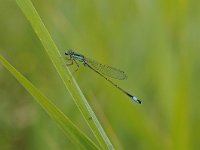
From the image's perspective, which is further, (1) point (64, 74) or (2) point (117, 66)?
(2) point (117, 66)

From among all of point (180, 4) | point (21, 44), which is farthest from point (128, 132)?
point (21, 44)

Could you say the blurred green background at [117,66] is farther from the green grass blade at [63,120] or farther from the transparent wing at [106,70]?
the green grass blade at [63,120]

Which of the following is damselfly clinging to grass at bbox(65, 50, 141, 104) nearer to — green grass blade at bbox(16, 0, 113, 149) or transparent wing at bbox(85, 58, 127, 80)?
transparent wing at bbox(85, 58, 127, 80)

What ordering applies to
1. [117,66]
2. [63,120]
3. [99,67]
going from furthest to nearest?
[117,66], [99,67], [63,120]

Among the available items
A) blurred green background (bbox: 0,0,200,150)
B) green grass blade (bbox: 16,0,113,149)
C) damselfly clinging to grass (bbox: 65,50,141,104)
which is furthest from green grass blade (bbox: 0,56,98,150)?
damselfly clinging to grass (bbox: 65,50,141,104)

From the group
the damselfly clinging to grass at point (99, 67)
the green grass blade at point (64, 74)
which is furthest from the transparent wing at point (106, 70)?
the green grass blade at point (64, 74)

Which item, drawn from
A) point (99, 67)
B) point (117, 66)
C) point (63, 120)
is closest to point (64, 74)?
point (63, 120)

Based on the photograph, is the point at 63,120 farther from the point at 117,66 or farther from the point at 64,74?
the point at 117,66
